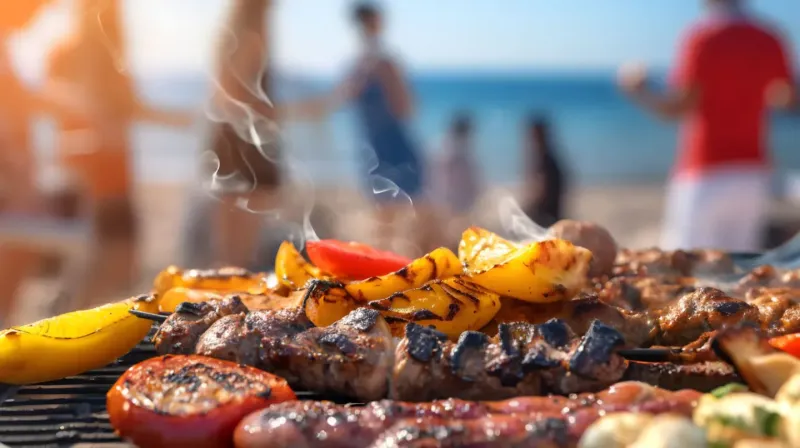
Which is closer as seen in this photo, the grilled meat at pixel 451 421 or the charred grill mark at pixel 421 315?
the grilled meat at pixel 451 421

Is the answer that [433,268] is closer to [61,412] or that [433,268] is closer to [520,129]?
[61,412]

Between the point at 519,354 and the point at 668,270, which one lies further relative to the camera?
the point at 668,270

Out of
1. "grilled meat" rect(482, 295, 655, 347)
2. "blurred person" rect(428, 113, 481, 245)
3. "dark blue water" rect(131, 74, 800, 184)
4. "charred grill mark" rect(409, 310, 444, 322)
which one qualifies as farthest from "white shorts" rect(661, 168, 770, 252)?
"blurred person" rect(428, 113, 481, 245)

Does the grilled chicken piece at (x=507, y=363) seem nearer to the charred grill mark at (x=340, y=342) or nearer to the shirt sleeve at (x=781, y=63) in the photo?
the charred grill mark at (x=340, y=342)

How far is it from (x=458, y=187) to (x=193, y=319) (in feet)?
37.2

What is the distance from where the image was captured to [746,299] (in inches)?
123

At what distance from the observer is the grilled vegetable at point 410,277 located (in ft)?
9.29

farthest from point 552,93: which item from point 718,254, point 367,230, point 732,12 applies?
point 718,254

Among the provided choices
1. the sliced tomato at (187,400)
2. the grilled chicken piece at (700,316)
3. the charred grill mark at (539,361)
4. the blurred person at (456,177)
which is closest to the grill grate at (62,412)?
the sliced tomato at (187,400)

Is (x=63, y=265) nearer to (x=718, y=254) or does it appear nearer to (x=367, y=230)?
(x=718, y=254)

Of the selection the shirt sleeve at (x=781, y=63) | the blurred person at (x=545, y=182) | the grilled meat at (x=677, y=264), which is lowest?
Answer: the blurred person at (x=545, y=182)

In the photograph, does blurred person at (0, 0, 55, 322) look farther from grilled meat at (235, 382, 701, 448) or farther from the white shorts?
the white shorts

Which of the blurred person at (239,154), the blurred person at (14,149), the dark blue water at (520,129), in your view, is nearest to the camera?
the blurred person at (239,154)

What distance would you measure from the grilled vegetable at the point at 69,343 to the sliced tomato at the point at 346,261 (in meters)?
0.73
